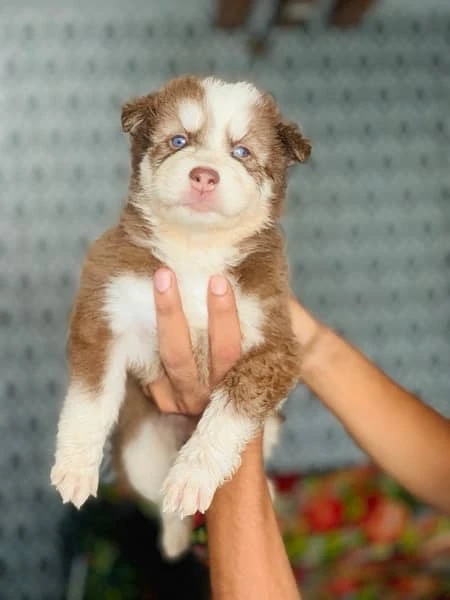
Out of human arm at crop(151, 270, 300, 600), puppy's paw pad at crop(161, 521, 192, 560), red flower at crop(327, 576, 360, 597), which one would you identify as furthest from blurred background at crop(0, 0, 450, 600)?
human arm at crop(151, 270, 300, 600)

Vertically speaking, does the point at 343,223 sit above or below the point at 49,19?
below

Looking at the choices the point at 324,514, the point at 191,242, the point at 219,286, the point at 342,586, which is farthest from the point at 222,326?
the point at 324,514

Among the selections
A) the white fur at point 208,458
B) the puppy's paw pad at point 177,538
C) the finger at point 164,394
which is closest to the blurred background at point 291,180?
the puppy's paw pad at point 177,538

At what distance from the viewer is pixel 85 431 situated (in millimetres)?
1508

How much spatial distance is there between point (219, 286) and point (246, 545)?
55 centimetres

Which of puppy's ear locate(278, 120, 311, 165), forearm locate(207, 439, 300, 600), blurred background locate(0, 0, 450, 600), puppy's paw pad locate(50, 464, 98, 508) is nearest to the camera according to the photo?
forearm locate(207, 439, 300, 600)

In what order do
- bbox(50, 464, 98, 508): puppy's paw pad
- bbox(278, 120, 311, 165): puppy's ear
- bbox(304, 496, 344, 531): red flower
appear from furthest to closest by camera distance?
bbox(304, 496, 344, 531): red flower < bbox(278, 120, 311, 165): puppy's ear < bbox(50, 464, 98, 508): puppy's paw pad

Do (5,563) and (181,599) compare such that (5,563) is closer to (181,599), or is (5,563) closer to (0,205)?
(181,599)

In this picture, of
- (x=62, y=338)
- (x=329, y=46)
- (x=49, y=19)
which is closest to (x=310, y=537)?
(x=62, y=338)

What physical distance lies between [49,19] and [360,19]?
1.57 m

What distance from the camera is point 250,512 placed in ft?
4.66

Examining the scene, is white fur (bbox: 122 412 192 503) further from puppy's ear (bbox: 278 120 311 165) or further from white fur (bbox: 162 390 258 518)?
puppy's ear (bbox: 278 120 311 165)

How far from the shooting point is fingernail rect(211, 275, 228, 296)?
148cm

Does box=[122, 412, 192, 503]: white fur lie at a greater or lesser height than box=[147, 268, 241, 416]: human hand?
lesser
